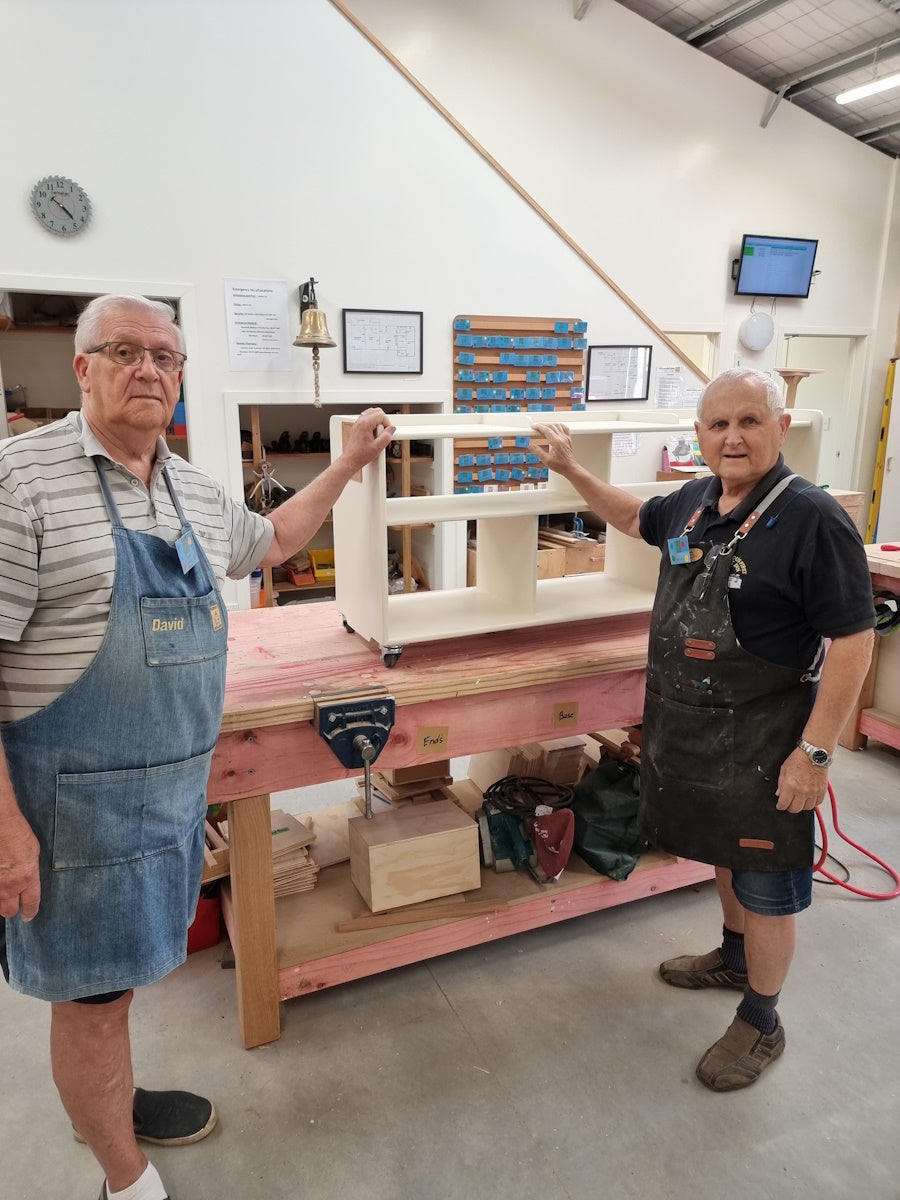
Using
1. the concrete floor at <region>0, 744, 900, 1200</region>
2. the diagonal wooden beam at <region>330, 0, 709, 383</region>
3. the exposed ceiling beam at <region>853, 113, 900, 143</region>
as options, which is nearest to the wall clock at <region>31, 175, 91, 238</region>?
the diagonal wooden beam at <region>330, 0, 709, 383</region>

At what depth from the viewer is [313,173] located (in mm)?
4355

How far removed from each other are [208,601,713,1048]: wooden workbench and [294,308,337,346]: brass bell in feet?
7.80

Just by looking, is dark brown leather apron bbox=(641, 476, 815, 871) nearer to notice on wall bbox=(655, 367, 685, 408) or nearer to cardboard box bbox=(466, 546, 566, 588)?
cardboard box bbox=(466, 546, 566, 588)

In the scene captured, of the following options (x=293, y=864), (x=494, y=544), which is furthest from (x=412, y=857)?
(x=494, y=544)

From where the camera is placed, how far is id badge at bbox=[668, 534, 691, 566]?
1.73m

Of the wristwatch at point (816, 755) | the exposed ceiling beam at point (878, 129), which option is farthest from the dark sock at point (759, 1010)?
the exposed ceiling beam at point (878, 129)

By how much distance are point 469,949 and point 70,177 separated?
399 cm

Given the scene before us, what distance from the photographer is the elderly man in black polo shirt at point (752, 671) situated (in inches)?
61.0

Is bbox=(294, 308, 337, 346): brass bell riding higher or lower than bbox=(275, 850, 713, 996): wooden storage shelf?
higher

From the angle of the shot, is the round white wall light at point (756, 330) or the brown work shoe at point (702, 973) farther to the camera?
the round white wall light at point (756, 330)

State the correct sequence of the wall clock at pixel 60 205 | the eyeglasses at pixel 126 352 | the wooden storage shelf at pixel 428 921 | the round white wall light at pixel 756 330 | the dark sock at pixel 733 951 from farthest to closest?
1. the round white wall light at pixel 756 330
2. the wall clock at pixel 60 205
3. the dark sock at pixel 733 951
4. the wooden storage shelf at pixel 428 921
5. the eyeglasses at pixel 126 352

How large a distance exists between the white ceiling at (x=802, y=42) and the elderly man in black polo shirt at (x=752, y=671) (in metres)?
5.91

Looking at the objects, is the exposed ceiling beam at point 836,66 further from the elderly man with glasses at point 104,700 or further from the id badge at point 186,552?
the id badge at point 186,552

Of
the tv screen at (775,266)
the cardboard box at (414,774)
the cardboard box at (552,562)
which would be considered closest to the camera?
the cardboard box at (414,774)
